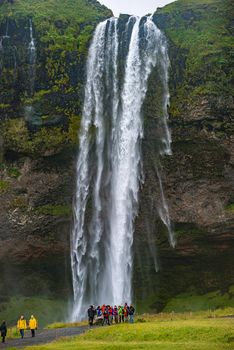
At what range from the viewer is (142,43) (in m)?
44.1

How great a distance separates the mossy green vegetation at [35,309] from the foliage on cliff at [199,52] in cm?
1830

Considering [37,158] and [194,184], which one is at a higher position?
[37,158]

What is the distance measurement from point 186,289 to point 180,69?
712 inches

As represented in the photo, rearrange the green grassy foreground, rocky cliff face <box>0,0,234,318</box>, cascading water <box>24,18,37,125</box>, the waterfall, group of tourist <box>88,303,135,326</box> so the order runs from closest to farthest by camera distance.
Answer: the green grassy foreground, group of tourist <box>88,303,135,326</box>, rocky cliff face <box>0,0,234,318</box>, cascading water <box>24,18,37,125</box>, the waterfall

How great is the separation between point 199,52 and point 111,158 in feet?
37.3

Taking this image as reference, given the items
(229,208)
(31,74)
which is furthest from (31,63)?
(229,208)

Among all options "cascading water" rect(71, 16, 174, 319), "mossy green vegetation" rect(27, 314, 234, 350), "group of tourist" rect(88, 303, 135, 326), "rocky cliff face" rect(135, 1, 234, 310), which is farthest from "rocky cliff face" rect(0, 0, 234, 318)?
"mossy green vegetation" rect(27, 314, 234, 350)

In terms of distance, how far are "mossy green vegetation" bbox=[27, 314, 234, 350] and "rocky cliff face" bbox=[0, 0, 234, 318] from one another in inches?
775

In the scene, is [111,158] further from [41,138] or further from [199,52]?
[199,52]

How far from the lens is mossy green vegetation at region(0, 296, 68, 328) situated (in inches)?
1651

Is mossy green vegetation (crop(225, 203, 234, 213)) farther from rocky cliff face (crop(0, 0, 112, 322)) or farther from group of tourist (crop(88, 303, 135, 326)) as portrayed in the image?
group of tourist (crop(88, 303, 135, 326))

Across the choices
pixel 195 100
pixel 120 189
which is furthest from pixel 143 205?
pixel 195 100

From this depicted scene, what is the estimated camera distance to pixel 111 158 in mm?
42969

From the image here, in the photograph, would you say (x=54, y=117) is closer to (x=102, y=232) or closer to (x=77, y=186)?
(x=77, y=186)
